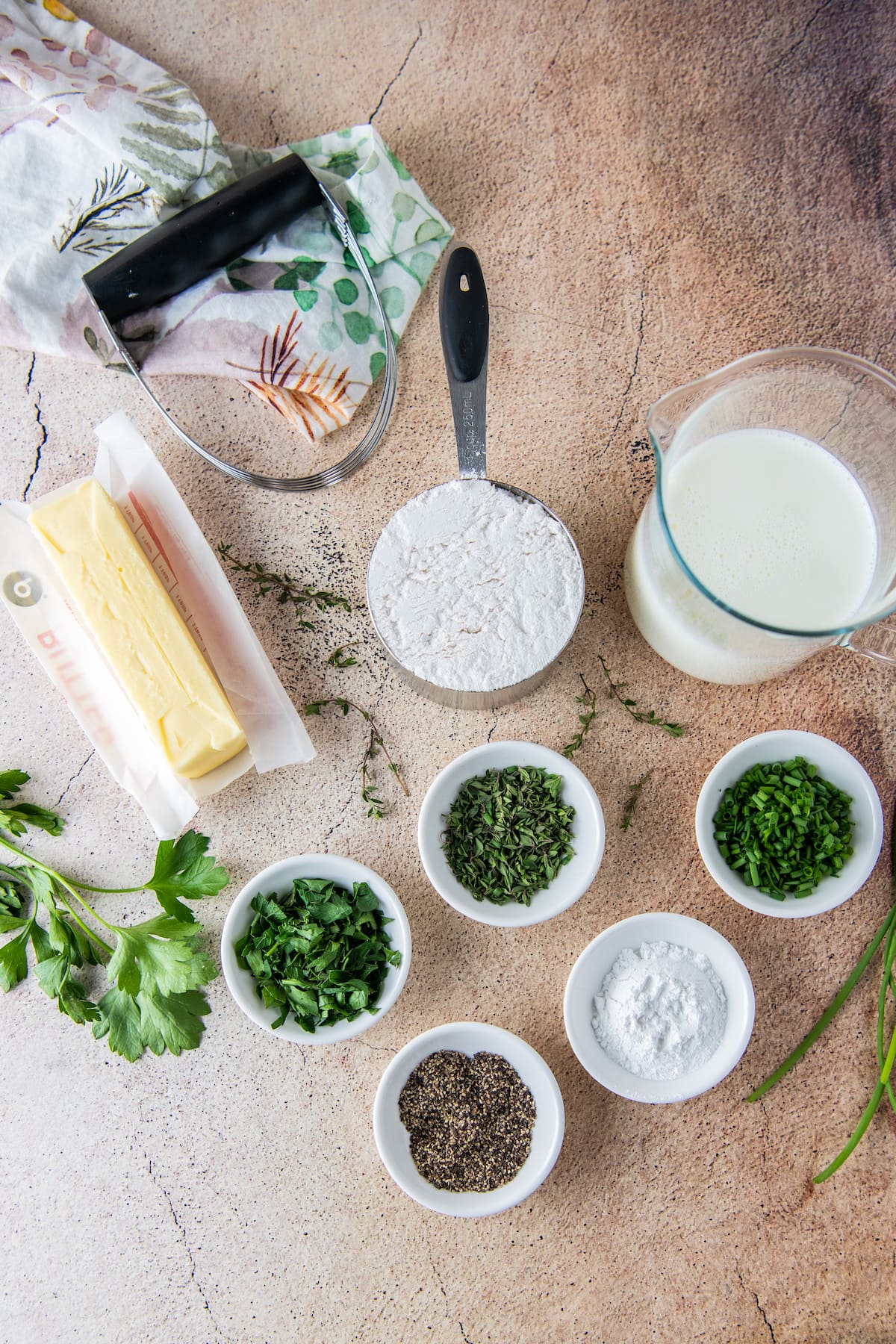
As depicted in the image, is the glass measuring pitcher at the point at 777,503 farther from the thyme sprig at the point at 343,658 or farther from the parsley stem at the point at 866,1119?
the parsley stem at the point at 866,1119

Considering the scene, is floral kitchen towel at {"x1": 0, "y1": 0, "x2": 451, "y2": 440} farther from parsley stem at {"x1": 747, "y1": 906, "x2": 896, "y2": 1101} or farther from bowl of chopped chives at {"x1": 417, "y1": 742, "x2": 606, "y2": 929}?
parsley stem at {"x1": 747, "y1": 906, "x2": 896, "y2": 1101}

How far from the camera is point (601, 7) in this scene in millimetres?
1338

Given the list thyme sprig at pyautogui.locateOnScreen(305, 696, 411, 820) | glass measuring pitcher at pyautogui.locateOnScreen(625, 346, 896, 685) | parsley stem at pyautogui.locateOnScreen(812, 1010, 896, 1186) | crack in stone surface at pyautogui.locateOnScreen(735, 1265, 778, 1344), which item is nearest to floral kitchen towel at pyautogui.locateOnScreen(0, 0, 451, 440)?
thyme sprig at pyautogui.locateOnScreen(305, 696, 411, 820)

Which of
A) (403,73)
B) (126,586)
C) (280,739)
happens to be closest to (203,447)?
(126,586)

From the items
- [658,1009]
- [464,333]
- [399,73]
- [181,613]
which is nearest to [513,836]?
[658,1009]

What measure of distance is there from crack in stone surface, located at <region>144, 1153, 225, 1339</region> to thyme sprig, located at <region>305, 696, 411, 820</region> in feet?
2.01

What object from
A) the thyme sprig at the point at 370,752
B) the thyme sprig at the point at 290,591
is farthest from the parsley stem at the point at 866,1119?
the thyme sprig at the point at 290,591

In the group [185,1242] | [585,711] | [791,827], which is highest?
[585,711]

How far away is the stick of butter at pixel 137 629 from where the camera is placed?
1.17 metres

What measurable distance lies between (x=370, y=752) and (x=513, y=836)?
251 mm

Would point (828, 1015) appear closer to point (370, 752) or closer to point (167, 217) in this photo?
point (370, 752)

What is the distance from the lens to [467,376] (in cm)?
118

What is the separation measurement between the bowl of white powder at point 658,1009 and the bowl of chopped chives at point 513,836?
10 centimetres

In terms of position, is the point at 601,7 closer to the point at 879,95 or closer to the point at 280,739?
the point at 879,95
